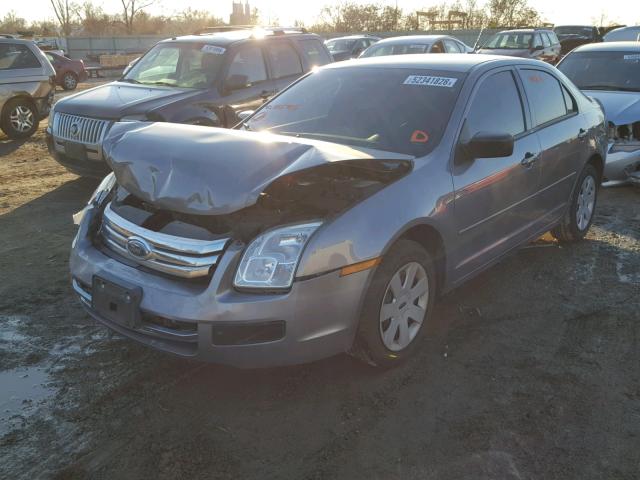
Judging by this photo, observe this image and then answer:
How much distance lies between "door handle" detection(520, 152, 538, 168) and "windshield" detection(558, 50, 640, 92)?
15.5 feet

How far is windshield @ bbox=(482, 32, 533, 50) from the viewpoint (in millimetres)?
19828

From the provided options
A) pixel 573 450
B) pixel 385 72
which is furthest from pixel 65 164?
pixel 573 450

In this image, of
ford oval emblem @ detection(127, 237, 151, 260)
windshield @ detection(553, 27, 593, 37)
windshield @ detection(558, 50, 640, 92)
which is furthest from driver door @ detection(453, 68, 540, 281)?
windshield @ detection(553, 27, 593, 37)

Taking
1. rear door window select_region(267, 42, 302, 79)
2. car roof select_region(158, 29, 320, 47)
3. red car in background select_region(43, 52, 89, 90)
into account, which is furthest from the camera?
red car in background select_region(43, 52, 89, 90)

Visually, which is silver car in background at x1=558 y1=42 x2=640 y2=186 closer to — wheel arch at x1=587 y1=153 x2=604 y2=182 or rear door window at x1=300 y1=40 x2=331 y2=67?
wheel arch at x1=587 y1=153 x2=604 y2=182

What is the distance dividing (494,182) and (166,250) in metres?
2.22

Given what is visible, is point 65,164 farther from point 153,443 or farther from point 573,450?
point 573,450

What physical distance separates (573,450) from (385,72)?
9.08ft

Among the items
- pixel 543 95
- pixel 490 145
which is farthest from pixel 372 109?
pixel 543 95

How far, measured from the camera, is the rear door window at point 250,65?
801 cm

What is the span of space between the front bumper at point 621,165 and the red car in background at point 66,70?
66.1 feet

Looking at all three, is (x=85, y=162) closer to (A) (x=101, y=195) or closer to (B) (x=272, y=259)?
(A) (x=101, y=195)

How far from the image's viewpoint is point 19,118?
1117 centimetres

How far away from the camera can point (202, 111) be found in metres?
7.41
